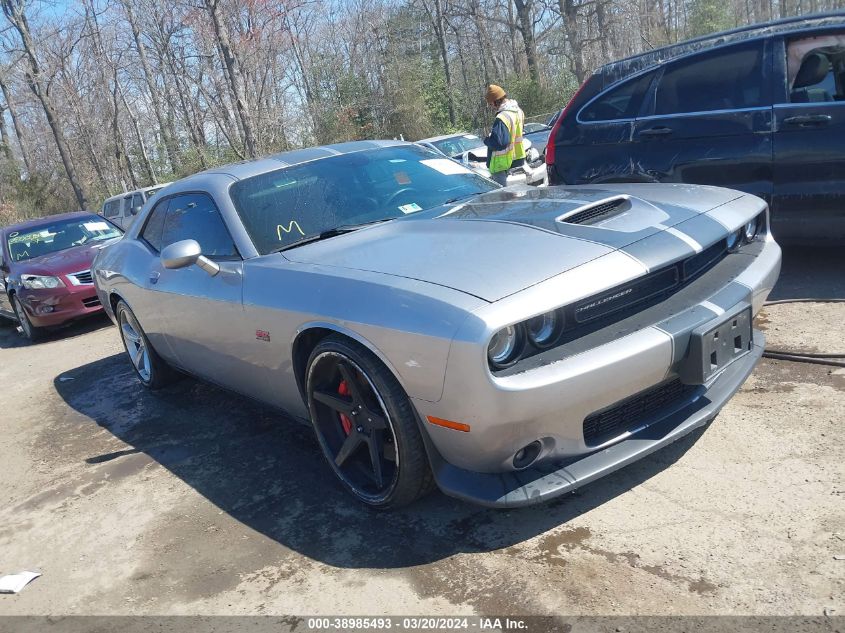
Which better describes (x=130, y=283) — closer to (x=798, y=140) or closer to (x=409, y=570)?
(x=409, y=570)

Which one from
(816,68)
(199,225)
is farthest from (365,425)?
(816,68)

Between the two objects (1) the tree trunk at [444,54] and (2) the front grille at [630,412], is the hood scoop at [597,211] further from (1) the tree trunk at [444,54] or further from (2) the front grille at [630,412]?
(1) the tree trunk at [444,54]

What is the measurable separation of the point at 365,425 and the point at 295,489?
2.36 ft

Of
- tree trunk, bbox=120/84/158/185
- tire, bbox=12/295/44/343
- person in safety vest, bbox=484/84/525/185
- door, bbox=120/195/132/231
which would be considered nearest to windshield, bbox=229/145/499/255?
person in safety vest, bbox=484/84/525/185

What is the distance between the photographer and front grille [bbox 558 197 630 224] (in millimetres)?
3057

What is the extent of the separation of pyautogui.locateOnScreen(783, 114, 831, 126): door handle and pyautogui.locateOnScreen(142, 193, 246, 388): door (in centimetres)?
363

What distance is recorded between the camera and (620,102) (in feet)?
18.2

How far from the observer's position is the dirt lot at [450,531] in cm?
237

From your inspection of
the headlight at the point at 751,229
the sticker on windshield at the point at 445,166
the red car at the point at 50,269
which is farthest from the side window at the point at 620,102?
the red car at the point at 50,269

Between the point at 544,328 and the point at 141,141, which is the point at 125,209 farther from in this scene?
the point at 544,328

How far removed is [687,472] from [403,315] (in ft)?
4.46

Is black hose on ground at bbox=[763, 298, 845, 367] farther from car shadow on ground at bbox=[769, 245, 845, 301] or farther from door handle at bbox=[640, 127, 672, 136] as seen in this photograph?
door handle at bbox=[640, 127, 672, 136]

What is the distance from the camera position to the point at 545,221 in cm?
307

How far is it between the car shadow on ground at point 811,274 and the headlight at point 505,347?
296 cm
